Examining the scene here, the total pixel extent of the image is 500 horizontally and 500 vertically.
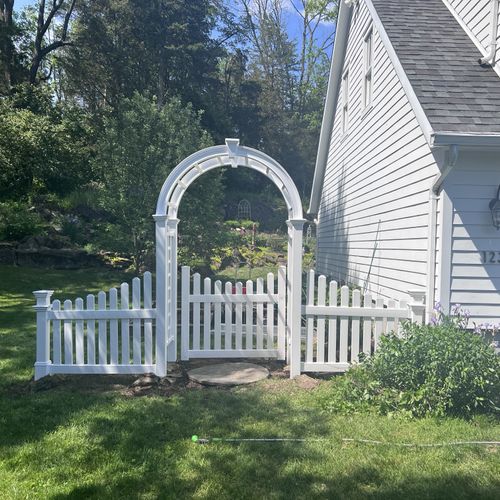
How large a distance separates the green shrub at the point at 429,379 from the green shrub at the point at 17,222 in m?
12.6

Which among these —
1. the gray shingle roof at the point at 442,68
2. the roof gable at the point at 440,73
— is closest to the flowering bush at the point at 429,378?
the roof gable at the point at 440,73

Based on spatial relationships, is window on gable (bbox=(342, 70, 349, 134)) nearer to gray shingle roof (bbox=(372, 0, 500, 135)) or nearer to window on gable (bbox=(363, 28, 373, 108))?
window on gable (bbox=(363, 28, 373, 108))

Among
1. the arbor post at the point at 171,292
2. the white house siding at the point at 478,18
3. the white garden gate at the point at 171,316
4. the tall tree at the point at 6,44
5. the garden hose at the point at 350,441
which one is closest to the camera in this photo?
the garden hose at the point at 350,441

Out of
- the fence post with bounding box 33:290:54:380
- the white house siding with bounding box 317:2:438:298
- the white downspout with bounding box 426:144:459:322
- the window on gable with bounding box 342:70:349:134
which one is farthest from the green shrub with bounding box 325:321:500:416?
the window on gable with bounding box 342:70:349:134

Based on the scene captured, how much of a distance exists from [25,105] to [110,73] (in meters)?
7.03

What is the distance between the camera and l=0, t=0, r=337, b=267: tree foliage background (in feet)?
43.6

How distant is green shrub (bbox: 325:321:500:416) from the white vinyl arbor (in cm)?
108

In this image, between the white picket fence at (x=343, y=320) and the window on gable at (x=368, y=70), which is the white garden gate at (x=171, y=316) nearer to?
the white picket fence at (x=343, y=320)

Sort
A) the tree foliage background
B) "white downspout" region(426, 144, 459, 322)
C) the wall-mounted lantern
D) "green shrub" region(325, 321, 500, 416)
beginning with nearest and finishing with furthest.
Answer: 1. "green shrub" region(325, 321, 500, 416)
2. the wall-mounted lantern
3. "white downspout" region(426, 144, 459, 322)
4. the tree foliage background

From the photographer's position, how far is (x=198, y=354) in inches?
240

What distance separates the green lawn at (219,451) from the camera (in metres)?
3.01

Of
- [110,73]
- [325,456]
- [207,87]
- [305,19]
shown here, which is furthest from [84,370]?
[305,19]

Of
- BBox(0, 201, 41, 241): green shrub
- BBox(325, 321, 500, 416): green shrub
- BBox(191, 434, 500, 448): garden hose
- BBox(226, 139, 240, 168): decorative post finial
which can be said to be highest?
BBox(226, 139, 240, 168): decorative post finial

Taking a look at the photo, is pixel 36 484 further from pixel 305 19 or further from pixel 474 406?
pixel 305 19
